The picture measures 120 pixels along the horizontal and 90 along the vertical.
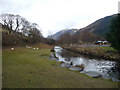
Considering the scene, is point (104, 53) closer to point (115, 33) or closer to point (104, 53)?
point (104, 53)

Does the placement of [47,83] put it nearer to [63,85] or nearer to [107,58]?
[63,85]

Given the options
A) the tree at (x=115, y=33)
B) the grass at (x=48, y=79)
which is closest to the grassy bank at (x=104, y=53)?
the grass at (x=48, y=79)

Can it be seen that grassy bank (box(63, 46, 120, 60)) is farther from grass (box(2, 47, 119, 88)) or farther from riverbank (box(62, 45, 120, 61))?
grass (box(2, 47, 119, 88))

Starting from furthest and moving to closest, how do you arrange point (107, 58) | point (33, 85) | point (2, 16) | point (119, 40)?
point (2, 16), point (107, 58), point (33, 85), point (119, 40)

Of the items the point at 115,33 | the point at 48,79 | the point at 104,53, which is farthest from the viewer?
the point at 104,53

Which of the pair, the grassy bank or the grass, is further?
the grassy bank

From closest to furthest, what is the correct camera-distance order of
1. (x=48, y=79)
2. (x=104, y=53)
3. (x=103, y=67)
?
1. (x=48, y=79)
2. (x=103, y=67)
3. (x=104, y=53)

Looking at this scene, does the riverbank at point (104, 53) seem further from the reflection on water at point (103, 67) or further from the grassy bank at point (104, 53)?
the reflection on water at point (103, 67)

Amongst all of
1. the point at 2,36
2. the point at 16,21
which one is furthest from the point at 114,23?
the point at 16,21

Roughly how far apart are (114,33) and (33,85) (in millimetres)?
6059

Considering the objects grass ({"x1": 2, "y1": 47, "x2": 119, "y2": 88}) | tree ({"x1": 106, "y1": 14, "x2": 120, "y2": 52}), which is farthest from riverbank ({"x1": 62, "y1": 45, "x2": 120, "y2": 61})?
tree ({"x1": 106, "y1": 14, "x2": 120, "y2": 52})

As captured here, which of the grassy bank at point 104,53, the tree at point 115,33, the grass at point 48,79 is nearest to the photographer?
the tree at point 115,33

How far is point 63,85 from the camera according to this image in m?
7.01

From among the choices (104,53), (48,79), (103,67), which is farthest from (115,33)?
(104,53)
